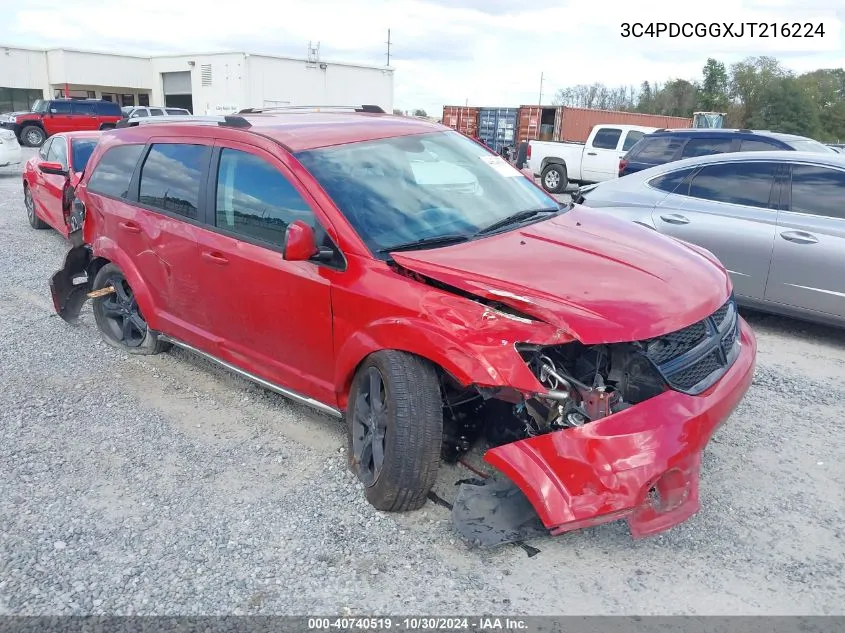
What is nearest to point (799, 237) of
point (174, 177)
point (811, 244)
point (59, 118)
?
point (811, 244)

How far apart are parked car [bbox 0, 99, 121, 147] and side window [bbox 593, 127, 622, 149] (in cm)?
2035

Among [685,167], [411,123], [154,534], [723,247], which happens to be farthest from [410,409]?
[685,167]

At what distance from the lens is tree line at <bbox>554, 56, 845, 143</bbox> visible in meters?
49.1

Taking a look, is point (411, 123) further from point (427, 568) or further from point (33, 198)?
point (33, 198)

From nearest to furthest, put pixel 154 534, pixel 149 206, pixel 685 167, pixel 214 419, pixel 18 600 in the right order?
pixel 18 600 → pixel 154 534 → pixel 214 419 → pixel 149 206 → pixel 685 167

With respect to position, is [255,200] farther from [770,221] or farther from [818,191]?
[818,191]

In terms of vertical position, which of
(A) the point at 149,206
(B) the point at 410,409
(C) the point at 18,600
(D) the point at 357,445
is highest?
(A) the point at 149,206

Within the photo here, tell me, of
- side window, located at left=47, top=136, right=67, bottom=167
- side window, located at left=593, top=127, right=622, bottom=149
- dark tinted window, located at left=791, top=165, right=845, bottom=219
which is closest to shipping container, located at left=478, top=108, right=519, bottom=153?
side window, located at left=593, top=127, right=622, bottom=149

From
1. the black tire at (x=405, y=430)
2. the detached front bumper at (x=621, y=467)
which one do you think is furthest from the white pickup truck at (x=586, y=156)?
the detached front bumper at (x=621, y=467)

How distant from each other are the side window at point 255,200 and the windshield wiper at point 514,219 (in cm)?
90

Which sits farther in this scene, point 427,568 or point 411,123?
point 411,123

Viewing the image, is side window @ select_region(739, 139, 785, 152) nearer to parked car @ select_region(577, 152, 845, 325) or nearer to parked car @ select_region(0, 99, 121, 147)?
parked car @ select_region(577, 152, 845, 325)

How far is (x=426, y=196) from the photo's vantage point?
3.69m

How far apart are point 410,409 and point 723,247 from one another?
154 inches
